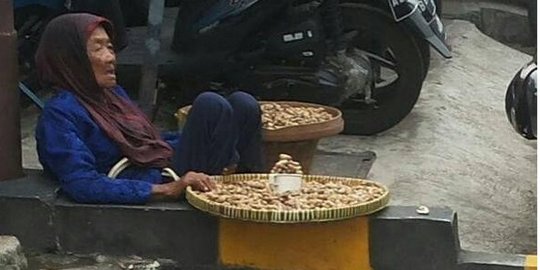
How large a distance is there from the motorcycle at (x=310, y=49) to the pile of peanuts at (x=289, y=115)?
73 cm

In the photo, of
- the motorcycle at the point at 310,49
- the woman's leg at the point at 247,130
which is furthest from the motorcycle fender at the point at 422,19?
the woman's leg at the point at 247,130

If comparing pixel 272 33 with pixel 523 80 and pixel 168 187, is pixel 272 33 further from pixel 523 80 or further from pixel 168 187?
pixel 168 187

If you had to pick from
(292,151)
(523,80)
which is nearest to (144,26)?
(292,151)

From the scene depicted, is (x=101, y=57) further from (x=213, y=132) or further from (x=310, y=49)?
(x=310, y=49)

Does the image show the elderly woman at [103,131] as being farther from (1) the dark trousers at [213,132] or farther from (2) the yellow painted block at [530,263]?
(2) the yellow painted block at [530,263]

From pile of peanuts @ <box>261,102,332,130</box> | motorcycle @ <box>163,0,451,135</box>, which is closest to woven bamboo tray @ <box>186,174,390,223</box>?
pile of peanuts @ <box>261,102,332,130</box>

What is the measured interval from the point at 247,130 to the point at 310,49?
5.48 feet

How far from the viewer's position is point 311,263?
379 centimetres

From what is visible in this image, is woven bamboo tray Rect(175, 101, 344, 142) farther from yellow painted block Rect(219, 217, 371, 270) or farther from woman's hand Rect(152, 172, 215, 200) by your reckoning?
A: yellow painted block Rect(219, 217, 371, 270)

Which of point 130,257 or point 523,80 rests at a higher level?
point 523,80

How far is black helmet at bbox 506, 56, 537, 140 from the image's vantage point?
4355 millimetres

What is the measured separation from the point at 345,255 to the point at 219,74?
230 cm

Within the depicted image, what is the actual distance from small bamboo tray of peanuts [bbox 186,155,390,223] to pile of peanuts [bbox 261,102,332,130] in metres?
0.75

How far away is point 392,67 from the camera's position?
622cm
